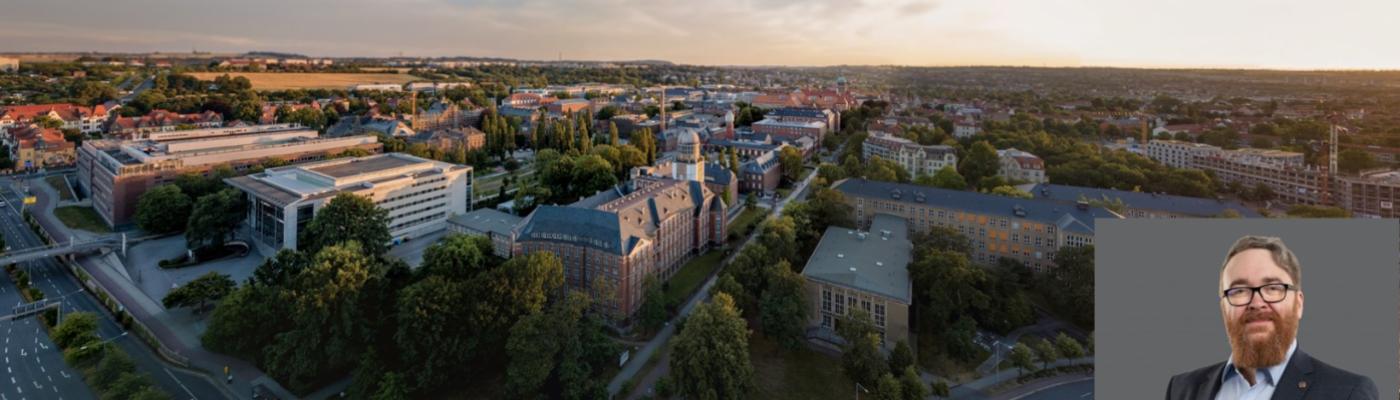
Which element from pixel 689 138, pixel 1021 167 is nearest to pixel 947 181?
pixel 1021 167

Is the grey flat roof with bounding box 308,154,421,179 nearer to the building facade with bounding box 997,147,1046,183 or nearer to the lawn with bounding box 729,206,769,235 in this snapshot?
the lawn with bounding box 729,206,769,235

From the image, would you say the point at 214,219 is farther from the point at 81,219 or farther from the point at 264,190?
the point at 81,219

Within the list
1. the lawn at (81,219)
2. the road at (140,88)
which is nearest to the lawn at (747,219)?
the lawn at (81,219)

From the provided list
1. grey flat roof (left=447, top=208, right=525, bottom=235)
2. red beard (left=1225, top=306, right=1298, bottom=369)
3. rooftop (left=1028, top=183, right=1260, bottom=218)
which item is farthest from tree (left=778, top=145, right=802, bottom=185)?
red beard (left=1225, top=306, right=1298, bottom=369)

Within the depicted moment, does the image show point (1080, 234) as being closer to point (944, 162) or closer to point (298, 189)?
point (944, 162)

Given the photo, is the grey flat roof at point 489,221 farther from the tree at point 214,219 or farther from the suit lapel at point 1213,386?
the suit lapel at point 1213,386
